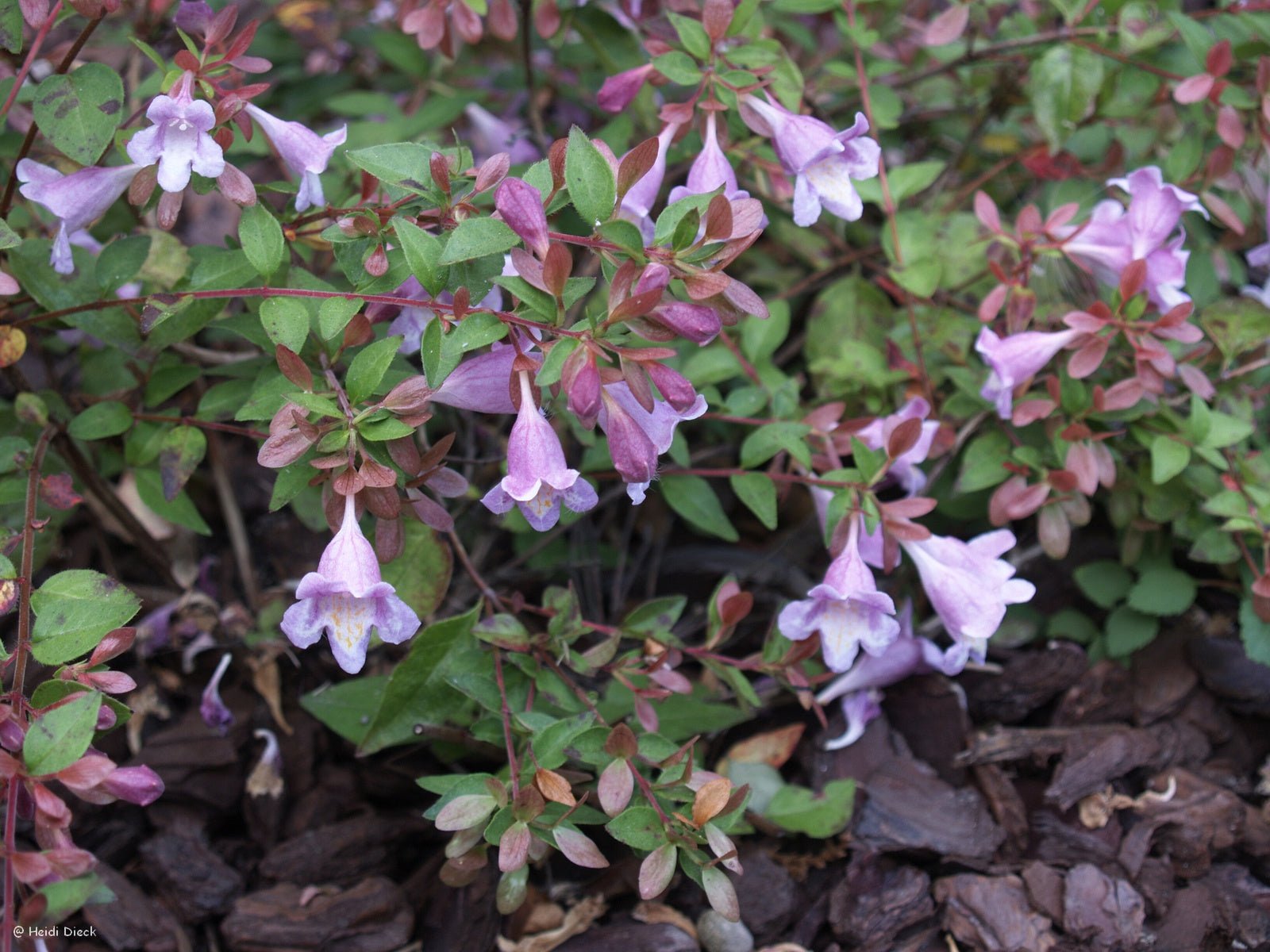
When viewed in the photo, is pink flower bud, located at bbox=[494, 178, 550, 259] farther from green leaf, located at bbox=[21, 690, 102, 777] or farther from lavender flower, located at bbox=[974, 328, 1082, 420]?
lavender flower, located at bbox=[974, 328, 1082, 420]

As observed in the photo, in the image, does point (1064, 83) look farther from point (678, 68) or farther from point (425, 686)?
point (425, 686)

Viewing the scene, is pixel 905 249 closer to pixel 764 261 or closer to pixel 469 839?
pixel 764 261

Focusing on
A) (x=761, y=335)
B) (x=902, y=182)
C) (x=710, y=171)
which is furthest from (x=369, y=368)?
(x=902, y=182)

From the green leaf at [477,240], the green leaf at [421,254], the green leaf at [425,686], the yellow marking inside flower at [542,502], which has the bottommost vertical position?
the green leaf at [425,686]

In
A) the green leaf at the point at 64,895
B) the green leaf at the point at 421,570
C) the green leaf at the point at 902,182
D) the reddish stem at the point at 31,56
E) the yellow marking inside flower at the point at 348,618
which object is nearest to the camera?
the green leaf at the point at 64,895

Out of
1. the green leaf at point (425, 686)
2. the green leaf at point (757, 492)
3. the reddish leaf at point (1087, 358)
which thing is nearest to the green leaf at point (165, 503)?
the green leaf at point (425, 686)

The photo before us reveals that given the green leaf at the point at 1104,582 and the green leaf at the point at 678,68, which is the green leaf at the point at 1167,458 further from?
the green leaf at the point at 678,68

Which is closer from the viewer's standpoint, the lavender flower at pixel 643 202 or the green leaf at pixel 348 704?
the lavender flower at pixel 643 202

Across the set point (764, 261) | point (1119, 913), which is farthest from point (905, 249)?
point (1119, 913)
